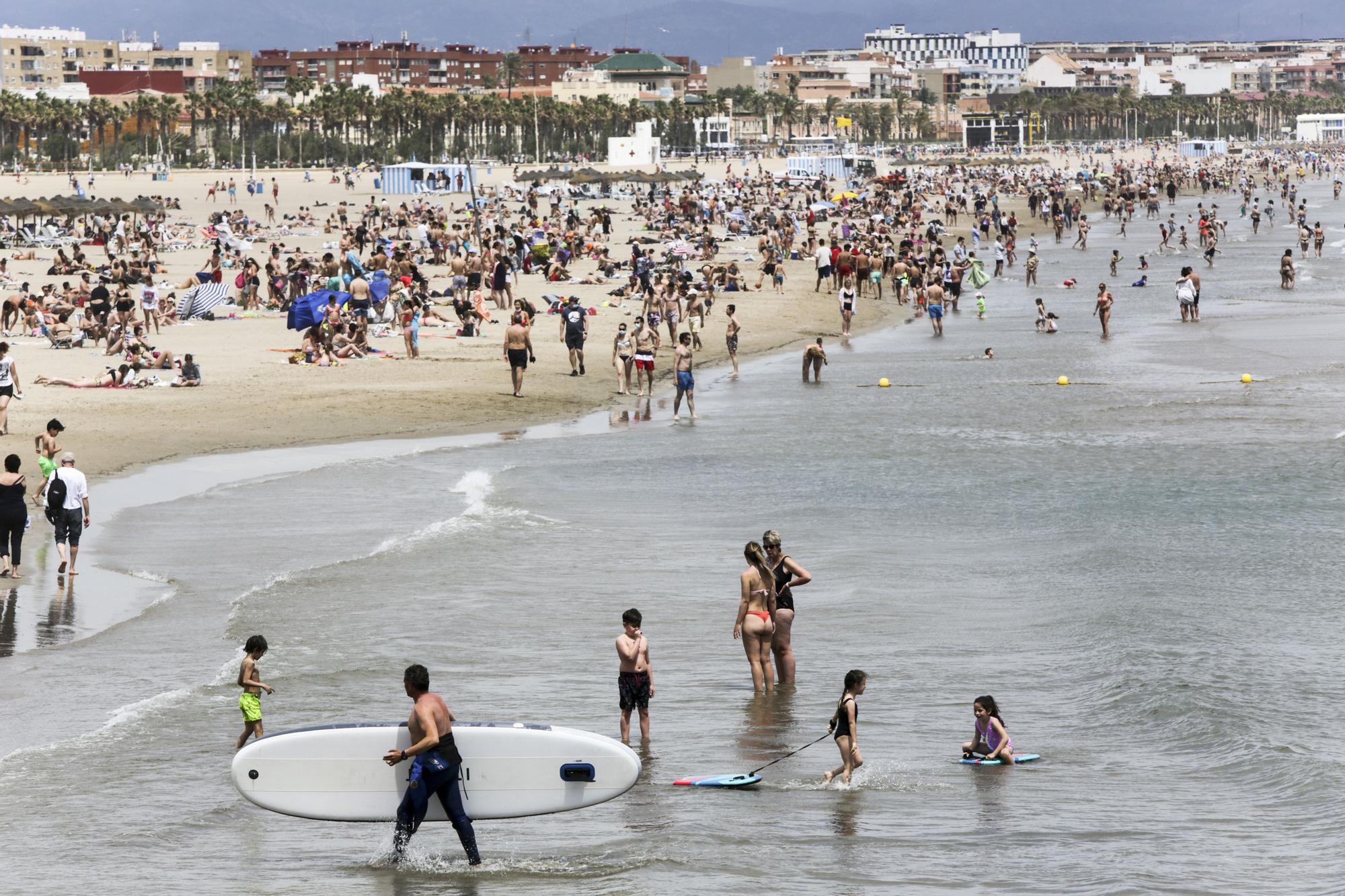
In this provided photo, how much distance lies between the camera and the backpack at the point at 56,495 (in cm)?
1517

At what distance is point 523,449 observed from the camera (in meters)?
23.2

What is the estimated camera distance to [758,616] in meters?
12.3

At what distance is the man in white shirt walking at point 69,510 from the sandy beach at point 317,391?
4.88 meters

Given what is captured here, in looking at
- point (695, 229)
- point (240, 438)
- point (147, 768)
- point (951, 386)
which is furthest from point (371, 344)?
point (695, 229)

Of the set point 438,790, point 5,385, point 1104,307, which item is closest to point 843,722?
point 438,790

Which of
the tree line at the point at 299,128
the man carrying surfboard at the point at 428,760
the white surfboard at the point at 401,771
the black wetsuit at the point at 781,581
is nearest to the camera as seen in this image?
the man carrying surfboard at the point at 428,760

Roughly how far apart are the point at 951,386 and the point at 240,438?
42.3 ft

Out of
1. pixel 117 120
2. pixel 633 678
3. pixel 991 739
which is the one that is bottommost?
pixel 991 739

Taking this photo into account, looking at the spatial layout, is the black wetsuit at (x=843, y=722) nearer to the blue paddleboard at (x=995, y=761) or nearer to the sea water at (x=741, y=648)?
the sea water at (x=741, y=648)

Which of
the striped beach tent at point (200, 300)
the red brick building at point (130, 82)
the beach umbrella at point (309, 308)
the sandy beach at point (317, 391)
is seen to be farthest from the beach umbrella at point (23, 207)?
the red brick building at point (130, 82)

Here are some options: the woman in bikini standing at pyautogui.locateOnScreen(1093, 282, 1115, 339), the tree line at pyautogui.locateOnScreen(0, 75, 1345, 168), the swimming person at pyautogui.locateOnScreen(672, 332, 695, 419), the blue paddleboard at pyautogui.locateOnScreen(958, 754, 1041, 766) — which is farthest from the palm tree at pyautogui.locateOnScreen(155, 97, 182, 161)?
the blue paddleboard at pyautogui.locateOnScreen(958, 754, 1041, 766)

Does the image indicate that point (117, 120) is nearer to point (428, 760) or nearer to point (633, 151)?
point (633, 151)

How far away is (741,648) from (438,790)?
5.08m

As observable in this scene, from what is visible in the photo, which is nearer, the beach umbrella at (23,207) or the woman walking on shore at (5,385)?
the woman walking on shore at (5,385)
